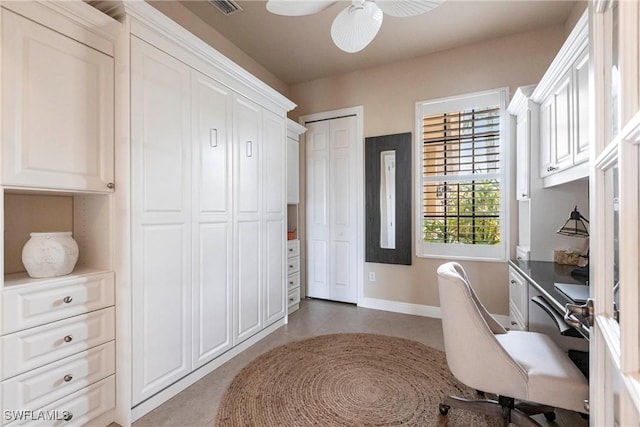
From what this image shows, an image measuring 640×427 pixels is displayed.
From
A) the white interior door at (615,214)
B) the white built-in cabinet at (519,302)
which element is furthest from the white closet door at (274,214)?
the white interior door at (615,214)

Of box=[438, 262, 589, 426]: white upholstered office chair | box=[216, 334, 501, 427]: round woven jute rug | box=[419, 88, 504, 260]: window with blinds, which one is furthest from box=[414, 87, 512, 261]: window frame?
box=[438, 262, 589, 426]: white upholstered office chair

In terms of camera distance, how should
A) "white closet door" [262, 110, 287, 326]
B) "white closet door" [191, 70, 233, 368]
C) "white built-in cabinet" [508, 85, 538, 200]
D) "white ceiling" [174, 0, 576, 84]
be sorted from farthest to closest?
"white closet door" [262, 110, 287, 326]
"white ceiling" [174, 0, 576, 84]
"white built-in cabinet" [508, 85, 538, 200]
"white closet door" [191, 70, 233, 368]

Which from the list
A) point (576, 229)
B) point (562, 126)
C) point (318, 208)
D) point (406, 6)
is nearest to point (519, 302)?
point (576, 229)

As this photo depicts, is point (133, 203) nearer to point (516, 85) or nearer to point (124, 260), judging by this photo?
point (124, 260)

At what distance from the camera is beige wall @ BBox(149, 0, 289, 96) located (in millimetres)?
2549

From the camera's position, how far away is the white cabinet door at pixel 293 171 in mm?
3764


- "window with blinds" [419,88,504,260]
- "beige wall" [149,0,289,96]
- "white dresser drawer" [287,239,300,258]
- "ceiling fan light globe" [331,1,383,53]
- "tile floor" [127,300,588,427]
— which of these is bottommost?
"tile floor" [127,300,588,427]

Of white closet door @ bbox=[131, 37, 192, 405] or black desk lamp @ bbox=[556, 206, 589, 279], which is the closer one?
white closet door @ bbox=[131, 37, 192, 405]

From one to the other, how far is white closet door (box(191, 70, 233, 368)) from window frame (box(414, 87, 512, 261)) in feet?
7.16

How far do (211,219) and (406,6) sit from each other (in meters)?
1.91

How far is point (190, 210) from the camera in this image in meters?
2.09

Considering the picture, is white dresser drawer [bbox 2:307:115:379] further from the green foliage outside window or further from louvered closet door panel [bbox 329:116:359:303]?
the green foliage outside window

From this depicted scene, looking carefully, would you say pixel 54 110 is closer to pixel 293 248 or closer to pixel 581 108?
pixel 293 248

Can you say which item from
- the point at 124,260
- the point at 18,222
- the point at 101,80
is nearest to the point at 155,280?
the point at 124,260
